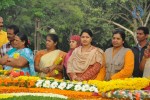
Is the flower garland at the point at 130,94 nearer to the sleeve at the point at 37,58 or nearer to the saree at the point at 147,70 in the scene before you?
the saree at the point at 147,70

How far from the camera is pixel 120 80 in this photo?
820 cm

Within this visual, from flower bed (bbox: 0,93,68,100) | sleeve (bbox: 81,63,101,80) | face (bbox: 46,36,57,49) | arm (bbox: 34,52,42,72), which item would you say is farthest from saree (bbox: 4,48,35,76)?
flower bed (bbox: 0,93,68,100)

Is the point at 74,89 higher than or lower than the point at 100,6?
lower

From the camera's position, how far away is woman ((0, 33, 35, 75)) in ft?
32.0

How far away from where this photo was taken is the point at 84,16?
3900 cm

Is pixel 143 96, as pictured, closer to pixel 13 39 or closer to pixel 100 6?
pixel 13 39

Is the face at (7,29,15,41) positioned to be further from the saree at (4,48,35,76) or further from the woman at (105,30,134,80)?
the woman at (105,30,134,80)

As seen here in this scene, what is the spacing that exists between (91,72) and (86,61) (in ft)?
0.84

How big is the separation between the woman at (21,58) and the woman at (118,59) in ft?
6.08

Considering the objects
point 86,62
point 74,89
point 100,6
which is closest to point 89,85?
point 74,89

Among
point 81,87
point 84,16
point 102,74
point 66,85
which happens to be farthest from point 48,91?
point 84,16

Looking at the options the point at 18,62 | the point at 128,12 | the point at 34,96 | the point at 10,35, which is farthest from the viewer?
the point at 128,12

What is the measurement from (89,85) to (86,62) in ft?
2.81

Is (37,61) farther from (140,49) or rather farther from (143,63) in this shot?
(143,63)
